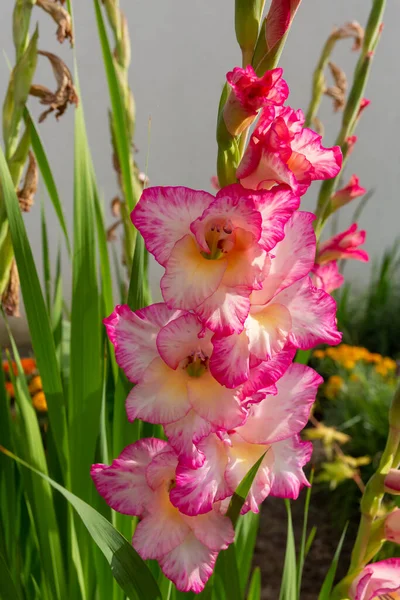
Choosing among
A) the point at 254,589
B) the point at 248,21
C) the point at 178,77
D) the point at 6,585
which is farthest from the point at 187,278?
the point at 178,77

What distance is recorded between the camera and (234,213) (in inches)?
10.8

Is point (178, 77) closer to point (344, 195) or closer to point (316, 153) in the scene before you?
point (344, 195)

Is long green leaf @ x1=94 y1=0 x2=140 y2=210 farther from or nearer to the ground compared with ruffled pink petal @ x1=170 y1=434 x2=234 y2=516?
farther from the ground

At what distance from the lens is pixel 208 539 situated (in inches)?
12.5

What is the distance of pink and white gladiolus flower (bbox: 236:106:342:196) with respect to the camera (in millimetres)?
277

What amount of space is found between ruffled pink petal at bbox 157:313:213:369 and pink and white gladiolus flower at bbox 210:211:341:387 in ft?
0.05

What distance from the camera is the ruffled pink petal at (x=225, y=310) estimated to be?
0.89 ft

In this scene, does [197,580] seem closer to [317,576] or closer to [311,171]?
[311,171]

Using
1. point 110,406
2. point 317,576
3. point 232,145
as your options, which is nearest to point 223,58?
point 317,576

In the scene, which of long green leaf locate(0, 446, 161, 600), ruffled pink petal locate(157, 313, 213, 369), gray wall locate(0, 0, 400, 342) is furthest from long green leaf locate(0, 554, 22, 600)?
gray wall locate(0, 0, 400, 342)

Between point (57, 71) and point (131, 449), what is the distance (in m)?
0.34

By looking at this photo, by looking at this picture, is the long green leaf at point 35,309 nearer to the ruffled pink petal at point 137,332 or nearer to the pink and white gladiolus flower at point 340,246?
the ruffled pink petal at point 137,332

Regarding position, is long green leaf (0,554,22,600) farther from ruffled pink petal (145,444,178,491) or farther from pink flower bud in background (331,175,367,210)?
pink flower bud in background (331,175,367,210)

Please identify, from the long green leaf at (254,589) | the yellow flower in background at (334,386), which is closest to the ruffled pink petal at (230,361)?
the long green leaf at (254,589)
